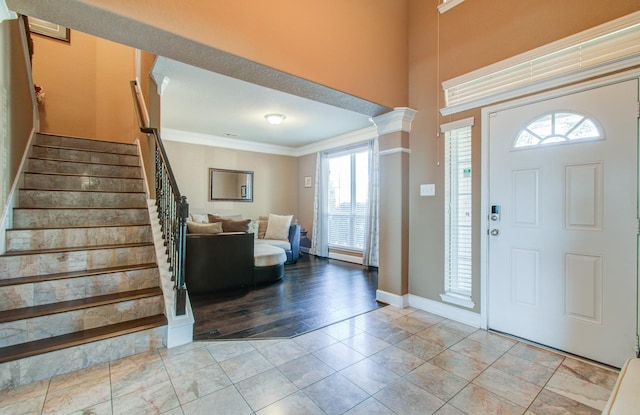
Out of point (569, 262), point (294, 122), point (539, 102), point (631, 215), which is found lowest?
point (569, 262)

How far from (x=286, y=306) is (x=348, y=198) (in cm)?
338

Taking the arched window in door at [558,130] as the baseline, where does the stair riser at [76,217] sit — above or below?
below

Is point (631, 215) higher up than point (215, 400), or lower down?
higher up

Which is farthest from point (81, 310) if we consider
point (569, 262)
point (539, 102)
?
point (539, 102)

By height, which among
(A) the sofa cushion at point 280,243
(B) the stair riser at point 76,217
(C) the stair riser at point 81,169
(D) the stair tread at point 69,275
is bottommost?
(A) the sofa cushion at point 280,243

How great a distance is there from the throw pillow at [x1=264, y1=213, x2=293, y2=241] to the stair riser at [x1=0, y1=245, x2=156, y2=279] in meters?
3.28

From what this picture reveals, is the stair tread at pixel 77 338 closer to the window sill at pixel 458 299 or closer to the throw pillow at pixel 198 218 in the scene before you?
the window sill at pixel 458 299

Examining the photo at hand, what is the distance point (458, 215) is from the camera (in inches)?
114

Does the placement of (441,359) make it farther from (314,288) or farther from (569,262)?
(314,288)

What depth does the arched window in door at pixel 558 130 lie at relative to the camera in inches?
83.3

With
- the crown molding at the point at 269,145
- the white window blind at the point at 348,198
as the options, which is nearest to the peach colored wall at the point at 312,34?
A: the crown molding at the point at 269,145

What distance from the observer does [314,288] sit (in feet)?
13.3

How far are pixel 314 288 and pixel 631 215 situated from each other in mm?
3224

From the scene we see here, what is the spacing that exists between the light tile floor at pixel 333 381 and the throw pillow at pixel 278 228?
3.55m
